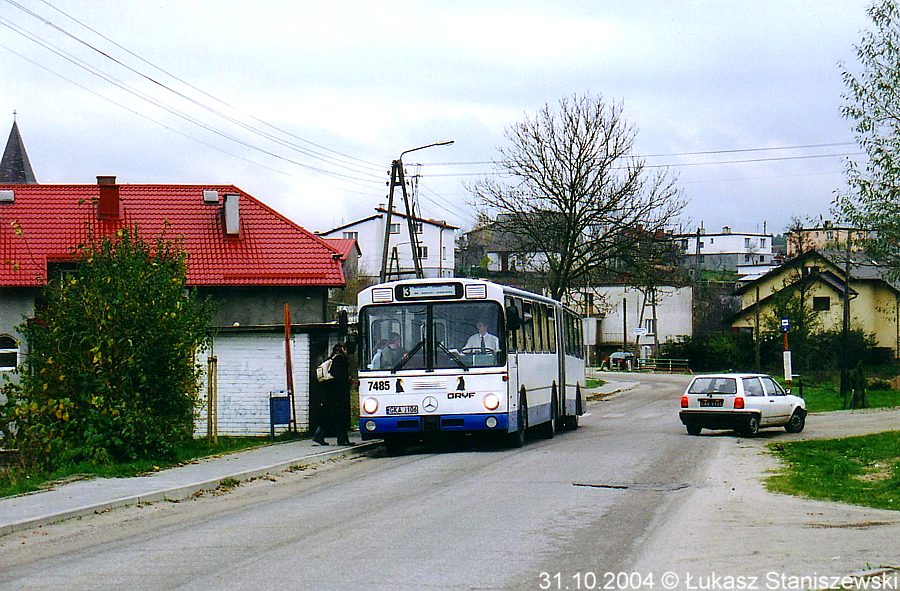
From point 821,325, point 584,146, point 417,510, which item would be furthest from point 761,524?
point 821,325

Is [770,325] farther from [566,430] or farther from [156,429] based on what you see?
[156,429]

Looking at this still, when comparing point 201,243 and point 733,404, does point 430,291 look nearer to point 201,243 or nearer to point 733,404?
point 733,404

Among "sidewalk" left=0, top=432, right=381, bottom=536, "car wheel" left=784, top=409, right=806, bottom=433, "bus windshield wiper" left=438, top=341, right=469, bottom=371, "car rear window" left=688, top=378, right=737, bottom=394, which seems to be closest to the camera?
"sidewalk" left=0, top=432, right=381, bottom=536

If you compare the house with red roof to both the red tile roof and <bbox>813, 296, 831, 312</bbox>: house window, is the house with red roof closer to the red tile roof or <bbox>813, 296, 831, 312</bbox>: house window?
the red tile roof

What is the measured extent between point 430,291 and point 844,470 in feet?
25.2

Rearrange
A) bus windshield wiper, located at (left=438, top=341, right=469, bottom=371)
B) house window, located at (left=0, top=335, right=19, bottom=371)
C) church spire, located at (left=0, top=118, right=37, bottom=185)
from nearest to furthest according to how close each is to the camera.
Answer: bus windshield wiper, located at (left=438, top=341, right=469, bottom=371) < house window, located at (left=0, top=335, right=19, bottom=371) < church spire, located at (left=0, top=118, right=37, bottom=185)

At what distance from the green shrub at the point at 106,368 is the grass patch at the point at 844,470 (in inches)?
372

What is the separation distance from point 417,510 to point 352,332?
356 inches

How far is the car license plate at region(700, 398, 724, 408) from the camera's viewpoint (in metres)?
25.8

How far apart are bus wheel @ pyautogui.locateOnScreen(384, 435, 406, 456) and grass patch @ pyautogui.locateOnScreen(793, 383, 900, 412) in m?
20.9

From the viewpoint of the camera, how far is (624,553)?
948 centimetres

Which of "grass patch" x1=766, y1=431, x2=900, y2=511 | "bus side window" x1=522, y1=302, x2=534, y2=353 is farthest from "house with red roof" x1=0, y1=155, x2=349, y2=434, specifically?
"grass patch" x1=766, y1=431, x2=900, y2=511

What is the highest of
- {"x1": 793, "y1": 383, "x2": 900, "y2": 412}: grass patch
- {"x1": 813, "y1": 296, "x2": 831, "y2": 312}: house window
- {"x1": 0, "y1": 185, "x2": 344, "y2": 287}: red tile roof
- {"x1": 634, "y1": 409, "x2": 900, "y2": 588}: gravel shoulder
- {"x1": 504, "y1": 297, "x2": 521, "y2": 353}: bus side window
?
{"x1": 0, "y1": 185, "x2": 344, "y2": 287}: red tile roof

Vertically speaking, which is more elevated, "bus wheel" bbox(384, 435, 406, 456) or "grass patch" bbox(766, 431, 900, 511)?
"bus wheel" bbox(384, 435, 406, 456)
